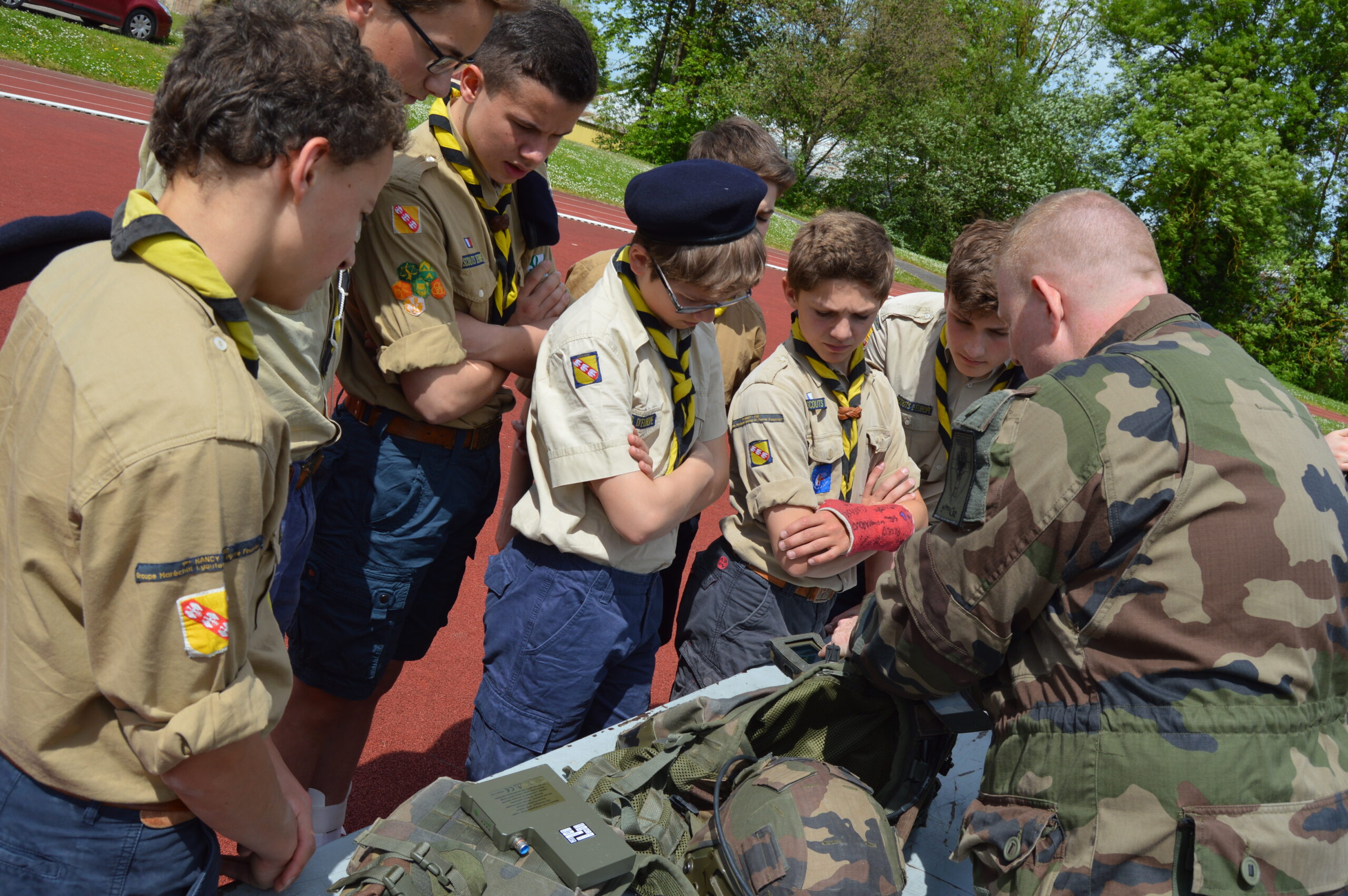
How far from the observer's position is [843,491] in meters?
2.82

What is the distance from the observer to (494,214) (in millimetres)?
2492

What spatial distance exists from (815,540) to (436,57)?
61.0 inches

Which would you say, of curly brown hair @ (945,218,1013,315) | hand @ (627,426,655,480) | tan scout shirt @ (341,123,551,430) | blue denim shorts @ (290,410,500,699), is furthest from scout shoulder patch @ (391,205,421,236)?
curly brown hair @ (945,218,1013,315)

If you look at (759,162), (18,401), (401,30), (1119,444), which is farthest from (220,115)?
(759,162)

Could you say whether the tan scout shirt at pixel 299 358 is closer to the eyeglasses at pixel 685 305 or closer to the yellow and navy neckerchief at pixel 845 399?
the eyeglasses at pixel 685 305

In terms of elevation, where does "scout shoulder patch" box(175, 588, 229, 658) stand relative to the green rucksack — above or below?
above

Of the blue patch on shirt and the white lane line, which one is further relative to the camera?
the white lane line

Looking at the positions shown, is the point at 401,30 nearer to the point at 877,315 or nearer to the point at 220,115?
the point at 220,115

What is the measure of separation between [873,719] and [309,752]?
5.32 ft

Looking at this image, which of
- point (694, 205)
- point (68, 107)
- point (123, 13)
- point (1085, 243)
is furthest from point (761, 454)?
A: point (123, 13)

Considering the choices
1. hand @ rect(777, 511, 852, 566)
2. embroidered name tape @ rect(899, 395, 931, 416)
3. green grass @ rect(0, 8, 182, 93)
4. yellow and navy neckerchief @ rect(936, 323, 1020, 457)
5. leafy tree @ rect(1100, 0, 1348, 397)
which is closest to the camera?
hand @ rect(777, 511, 852, 566)

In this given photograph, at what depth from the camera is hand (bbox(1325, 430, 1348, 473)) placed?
9.12 feet

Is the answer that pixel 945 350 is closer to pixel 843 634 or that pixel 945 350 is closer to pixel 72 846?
pixel 843 634

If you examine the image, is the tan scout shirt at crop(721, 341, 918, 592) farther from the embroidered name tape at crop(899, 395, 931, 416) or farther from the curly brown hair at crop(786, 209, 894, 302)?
the embroidered name tape at crop(899, 395, 931, 416)
